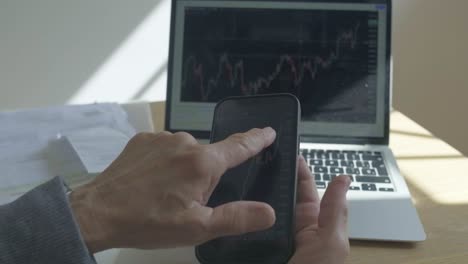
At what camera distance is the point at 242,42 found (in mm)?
784

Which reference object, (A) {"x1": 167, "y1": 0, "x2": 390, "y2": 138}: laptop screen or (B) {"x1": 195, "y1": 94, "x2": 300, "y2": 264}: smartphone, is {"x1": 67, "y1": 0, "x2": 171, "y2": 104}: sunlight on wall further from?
(B) {"x1": 195, "y1": 94, "x2": 300, "y2": 264}: smartphone

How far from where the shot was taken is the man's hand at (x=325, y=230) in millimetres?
461

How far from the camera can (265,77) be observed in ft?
2.59

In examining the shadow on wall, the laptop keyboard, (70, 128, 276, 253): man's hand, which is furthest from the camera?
the shadow on wall

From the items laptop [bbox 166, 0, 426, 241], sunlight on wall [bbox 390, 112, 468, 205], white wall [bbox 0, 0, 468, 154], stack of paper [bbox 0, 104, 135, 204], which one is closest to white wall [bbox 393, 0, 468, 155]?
white wall [bbox 0, 0, 468, 154]

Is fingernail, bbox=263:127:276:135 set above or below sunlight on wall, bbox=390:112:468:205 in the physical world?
above

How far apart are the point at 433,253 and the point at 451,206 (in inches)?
4.8

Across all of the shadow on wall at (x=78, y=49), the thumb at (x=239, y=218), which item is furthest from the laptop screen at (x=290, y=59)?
the shadow on wall at (x=78, y=49)

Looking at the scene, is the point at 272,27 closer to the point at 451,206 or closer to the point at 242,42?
the point at 242,42

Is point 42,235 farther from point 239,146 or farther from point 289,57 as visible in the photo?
point 289,57

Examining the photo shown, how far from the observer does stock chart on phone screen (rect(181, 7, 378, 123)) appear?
763 mm

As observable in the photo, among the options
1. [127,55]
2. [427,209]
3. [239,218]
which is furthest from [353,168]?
[127,55]

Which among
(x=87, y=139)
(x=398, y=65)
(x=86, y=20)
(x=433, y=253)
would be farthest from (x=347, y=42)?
(x=86, y=20)

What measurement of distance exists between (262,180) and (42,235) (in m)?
0.24
